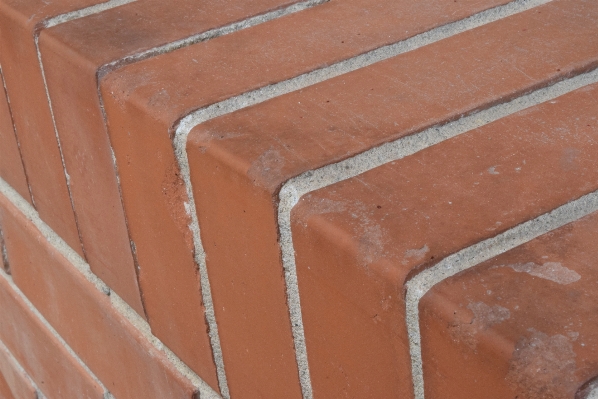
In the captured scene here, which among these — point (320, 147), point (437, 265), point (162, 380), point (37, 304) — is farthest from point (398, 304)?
point (37, 304)

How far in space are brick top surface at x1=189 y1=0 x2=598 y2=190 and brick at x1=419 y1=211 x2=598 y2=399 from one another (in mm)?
155

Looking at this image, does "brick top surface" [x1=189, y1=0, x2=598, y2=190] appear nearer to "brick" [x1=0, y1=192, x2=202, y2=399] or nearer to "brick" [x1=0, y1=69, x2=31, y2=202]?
"brick" [x1=0, y1=192, x2=202, y2=399]

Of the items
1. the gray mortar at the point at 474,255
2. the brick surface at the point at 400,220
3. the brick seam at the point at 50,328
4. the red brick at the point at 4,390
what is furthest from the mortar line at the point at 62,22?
the red brick at the point at 4,390

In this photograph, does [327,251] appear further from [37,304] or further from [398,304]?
[37,304]

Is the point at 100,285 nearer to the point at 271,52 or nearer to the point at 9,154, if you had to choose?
the point at 9,154

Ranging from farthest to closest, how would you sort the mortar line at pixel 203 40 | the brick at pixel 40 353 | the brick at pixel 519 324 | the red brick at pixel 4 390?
the red brick at pixel 4 390 < the brick at pixel 40 353 < the mortar line at pixel 203 40 < the brick at pixel 519 324

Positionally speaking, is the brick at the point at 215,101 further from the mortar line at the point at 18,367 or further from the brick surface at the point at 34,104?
the mortar line at the point at 18,367

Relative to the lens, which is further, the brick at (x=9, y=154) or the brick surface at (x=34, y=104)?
the brick at (x=9, y=154)

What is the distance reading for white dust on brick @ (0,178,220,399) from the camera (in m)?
0.86

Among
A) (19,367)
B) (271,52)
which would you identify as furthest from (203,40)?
(19,367)

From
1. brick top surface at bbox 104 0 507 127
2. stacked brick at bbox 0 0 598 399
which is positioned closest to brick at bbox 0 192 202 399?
stacked brick at bbox 0 0 598 399

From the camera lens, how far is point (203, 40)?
2.74 ft

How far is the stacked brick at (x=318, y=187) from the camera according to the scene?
53cm

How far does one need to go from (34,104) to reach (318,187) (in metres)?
0.45
